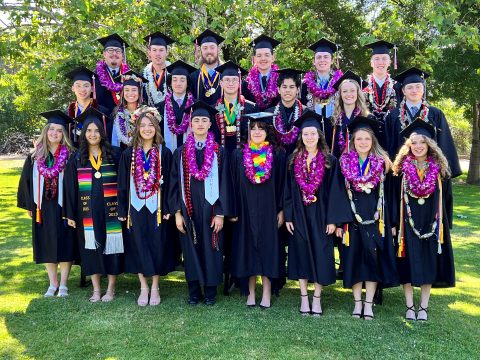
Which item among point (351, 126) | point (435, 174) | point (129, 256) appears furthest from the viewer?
point (129, 256)

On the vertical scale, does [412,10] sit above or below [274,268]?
above

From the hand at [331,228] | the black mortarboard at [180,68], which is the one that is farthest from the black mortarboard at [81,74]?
the hand at [331,228]

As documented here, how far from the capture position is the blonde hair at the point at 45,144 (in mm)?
5633

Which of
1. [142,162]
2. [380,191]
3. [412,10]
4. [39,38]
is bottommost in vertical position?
[380,191]

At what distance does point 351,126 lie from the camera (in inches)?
203

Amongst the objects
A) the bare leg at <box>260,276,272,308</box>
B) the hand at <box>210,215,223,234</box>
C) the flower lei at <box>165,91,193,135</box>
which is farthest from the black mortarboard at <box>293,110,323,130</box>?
the bare leg at <box>260,276,272,308</box>

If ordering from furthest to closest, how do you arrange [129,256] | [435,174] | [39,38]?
[39,38] < [129,256] < [435,174]

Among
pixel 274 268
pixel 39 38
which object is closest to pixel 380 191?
pixel 274 268

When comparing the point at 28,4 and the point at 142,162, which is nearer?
the point at 142,162

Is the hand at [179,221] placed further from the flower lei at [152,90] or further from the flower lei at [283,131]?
the flower lei at [152,90]

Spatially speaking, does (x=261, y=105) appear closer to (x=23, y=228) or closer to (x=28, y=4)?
(x=28, y=4)

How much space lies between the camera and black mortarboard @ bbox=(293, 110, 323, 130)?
511 cm

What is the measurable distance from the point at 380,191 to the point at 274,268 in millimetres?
1409

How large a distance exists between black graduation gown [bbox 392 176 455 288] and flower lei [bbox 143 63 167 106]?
3198 mm
